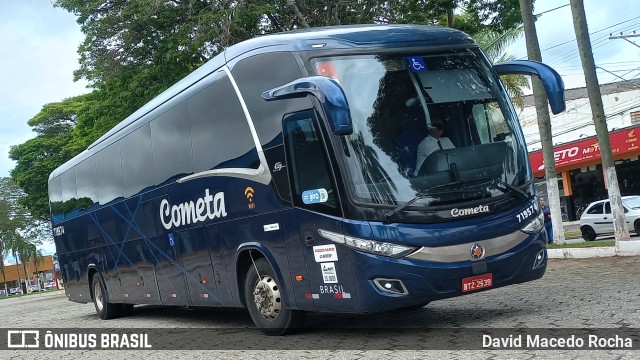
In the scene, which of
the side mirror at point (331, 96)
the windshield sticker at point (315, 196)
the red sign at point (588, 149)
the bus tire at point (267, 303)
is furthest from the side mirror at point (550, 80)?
the red sign at point (588, 149)

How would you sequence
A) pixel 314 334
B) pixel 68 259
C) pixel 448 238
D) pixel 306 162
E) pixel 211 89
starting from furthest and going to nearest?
pixel 68 259, pixel 211 89, pixel 314 334, pixel 306 162, pixel 448 238

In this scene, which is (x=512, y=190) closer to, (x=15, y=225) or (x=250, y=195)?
(x=250, y=195)

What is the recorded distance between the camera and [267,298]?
29.7 feet

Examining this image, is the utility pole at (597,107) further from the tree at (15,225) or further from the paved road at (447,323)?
the tree at (15,225)

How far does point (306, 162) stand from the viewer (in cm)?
806

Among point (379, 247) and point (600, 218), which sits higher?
point (379, 247)

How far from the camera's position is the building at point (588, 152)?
34.4 m

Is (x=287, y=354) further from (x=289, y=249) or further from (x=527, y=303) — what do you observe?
(x=527, y=303)

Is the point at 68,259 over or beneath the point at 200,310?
over

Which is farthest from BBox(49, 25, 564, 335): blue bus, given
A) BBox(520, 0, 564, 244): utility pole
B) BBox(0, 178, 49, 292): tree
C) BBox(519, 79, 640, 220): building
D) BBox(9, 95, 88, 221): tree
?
BBox(0, 178, 49, 292): tree

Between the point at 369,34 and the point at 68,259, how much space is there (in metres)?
11.8

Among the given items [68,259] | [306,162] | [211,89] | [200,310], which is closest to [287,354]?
[306,162]

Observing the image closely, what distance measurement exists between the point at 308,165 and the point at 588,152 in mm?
31382

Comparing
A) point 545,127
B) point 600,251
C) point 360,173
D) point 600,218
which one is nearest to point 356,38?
point 360,173
